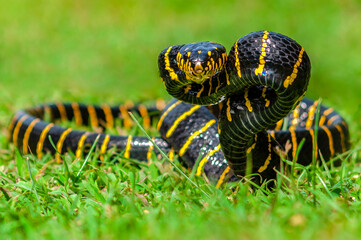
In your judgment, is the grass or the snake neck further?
the snake neck

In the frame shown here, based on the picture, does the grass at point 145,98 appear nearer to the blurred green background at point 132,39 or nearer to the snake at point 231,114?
the blurred green background at point 132,39

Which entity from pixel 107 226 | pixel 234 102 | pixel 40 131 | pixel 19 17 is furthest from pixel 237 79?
pixel 19 17

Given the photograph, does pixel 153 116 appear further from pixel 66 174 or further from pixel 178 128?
pixel 66 174

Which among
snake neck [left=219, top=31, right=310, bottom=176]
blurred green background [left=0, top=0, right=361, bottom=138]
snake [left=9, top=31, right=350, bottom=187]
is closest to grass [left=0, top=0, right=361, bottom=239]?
blurred green background [left=0, top=0, right=361, bottom=138]

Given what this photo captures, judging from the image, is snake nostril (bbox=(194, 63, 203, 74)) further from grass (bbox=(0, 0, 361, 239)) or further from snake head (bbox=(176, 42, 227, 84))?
grass (bbox=(0, 0, 361, 239))

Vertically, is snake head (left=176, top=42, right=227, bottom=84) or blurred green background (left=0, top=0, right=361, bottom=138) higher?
snake head (left=176, top=42, right=227, bottom=84)

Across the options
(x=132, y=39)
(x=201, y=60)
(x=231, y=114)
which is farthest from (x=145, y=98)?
(x=201, y=60)

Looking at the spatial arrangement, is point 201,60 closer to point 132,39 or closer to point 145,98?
point 145,98
